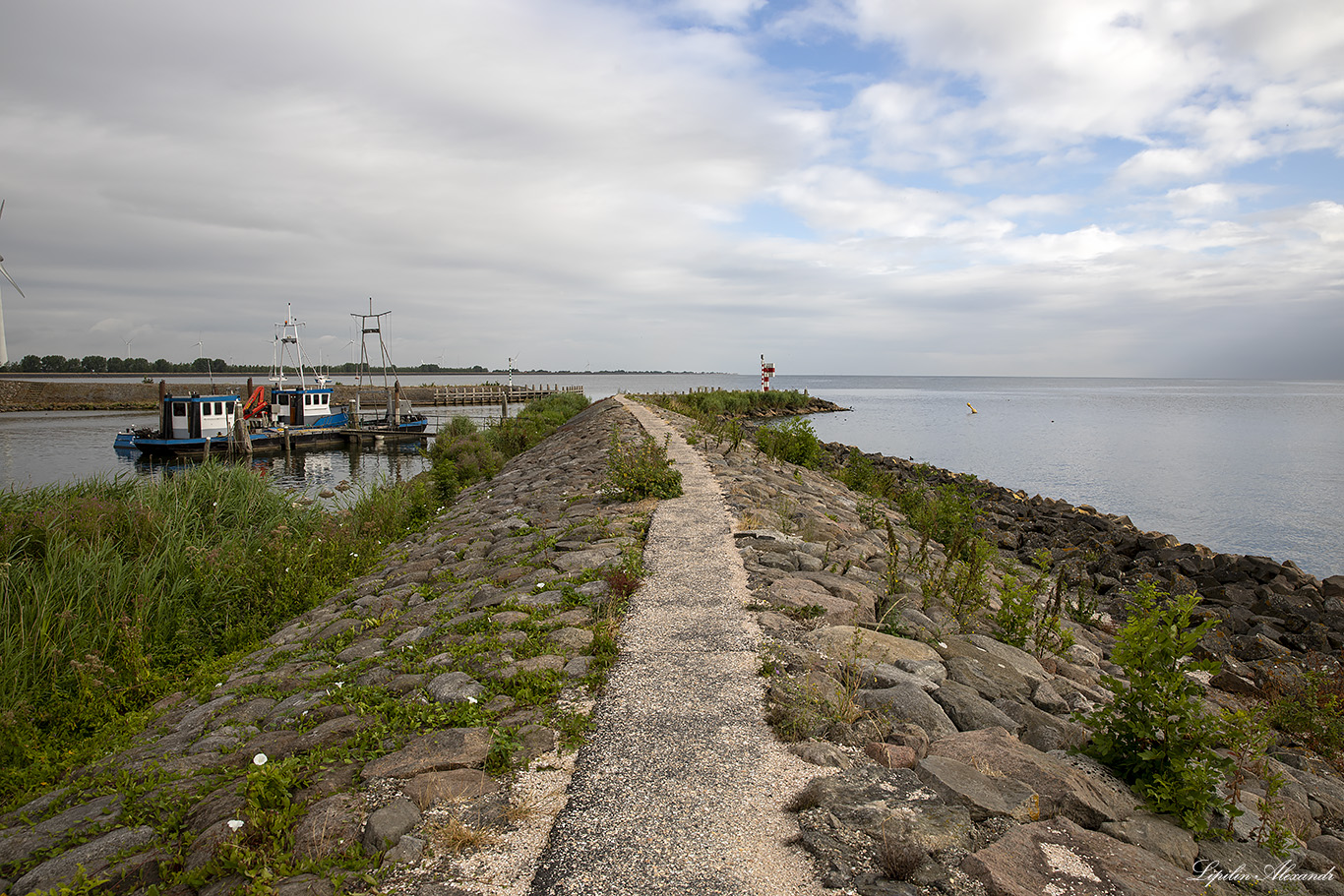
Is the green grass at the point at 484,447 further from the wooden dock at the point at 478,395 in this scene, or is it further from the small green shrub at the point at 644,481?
the wooden dock at the point at 478,395

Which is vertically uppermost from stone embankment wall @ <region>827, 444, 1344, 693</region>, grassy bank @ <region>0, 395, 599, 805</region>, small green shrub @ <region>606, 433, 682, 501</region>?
small green shrub @ <region>606, 433, 682, 501</region>

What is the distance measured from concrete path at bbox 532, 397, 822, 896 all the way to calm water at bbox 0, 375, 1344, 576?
14.1 m

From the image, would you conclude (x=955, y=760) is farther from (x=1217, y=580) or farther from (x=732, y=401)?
(x=732, y=401)

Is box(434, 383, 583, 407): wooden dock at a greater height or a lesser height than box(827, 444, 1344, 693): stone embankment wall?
greater

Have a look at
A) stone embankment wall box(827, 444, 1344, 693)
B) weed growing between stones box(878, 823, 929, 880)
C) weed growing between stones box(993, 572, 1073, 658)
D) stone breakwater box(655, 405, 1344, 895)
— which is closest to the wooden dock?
stone embankment wall box(827, 444, 1344, 693)

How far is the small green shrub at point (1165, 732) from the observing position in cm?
359

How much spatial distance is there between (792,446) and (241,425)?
31150 mm

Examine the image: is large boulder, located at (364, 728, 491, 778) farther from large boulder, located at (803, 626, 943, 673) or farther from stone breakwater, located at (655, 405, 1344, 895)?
large boulder, located at (803, 626, 943, 673)

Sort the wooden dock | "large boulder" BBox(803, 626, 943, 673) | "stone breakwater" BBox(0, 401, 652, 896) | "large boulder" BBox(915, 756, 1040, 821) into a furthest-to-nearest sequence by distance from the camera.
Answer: the wooden dock
"large boulder" BBox(803, 626, 943, 673)
"large boulder" BBox(915, 756, 1040, 821)
"stone breakwater" BBox(0, 401, 652, 896)

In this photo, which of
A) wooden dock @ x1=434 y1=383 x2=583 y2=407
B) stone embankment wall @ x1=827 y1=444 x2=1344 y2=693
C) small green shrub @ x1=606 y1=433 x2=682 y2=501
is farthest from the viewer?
wooden dock @ x1=434 y1=383 x2=583 y2=407

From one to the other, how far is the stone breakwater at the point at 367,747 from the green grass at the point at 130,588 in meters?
0.71

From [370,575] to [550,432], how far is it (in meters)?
20.9

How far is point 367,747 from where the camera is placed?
4168 millimetres

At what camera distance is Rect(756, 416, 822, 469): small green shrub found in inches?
682
